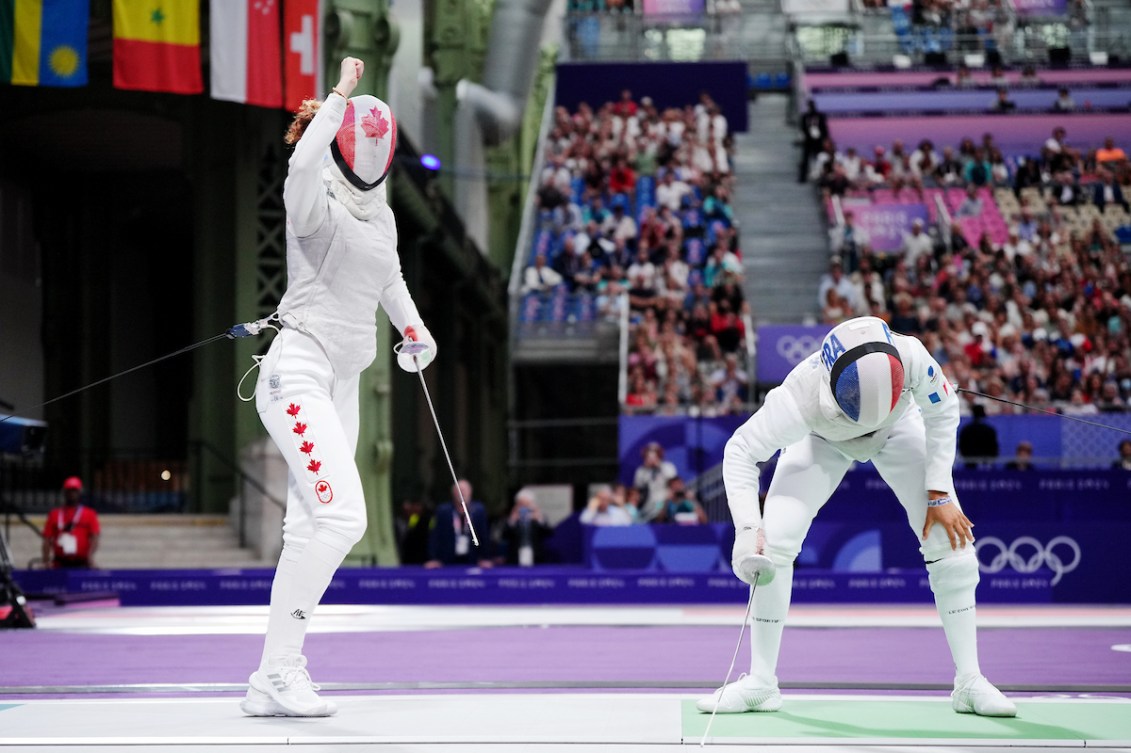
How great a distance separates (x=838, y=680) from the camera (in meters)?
6.52

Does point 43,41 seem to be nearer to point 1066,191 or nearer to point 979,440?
point 979,440

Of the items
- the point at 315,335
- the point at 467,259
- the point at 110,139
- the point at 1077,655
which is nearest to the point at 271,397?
the point at 315,335

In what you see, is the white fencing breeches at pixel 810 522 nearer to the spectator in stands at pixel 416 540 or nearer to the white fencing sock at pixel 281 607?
the white fencing sock at pixel 281 607

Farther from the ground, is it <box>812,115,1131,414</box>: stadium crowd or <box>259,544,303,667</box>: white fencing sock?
<box>812,115,1131,414</box>: stadium crowd

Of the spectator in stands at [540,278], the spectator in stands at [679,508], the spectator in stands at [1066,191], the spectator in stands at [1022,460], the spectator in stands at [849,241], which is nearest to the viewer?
the spectator in stands at [679,508]

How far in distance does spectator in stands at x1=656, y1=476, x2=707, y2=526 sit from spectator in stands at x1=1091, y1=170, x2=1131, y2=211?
1317 centimetres

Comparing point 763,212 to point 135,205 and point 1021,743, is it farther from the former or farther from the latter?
point 1021,743

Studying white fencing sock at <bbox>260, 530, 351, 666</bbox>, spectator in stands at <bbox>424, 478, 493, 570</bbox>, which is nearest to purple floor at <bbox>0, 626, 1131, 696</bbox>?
white fencing sock at <bbox>260, 530, 351, 666</bbox>

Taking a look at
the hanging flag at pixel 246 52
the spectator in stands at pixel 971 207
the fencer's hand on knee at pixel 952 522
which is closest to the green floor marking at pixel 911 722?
the fencer's hand on knee at pixel 952 522

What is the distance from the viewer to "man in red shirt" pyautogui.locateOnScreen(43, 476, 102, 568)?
1438 cm

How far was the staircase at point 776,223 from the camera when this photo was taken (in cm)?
2389

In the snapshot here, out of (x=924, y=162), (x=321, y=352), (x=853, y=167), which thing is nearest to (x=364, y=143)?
(x=321, y=352)

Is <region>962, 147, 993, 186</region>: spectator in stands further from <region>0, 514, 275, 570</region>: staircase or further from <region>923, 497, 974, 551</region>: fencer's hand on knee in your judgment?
<region>923, 497, 974, 551</region>: fencer's hand on knee

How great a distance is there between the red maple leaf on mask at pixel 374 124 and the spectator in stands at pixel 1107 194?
21.8 metres
